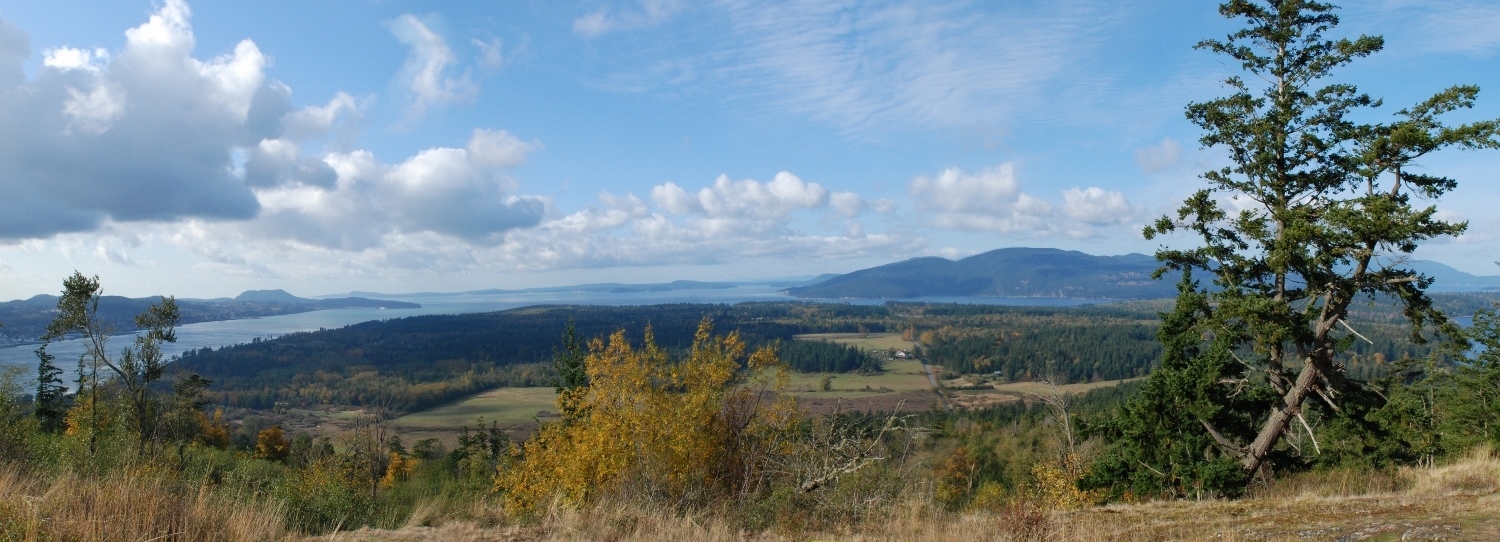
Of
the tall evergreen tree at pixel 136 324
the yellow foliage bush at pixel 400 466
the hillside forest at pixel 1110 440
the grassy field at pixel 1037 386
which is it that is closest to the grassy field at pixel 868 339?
the grassy field at pixel 1037 386

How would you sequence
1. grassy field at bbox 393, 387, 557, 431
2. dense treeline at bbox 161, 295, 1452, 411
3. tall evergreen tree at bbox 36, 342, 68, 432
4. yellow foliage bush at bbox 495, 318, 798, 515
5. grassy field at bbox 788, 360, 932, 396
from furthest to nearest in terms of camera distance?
dense treeline at bbox 161, 295, 1452, 411 → grassy field at bbox 788, 360, 932, 396 → grassy field at bbox 393, 387, 557, 431 → tall evergreen tree at bbox 36, 342, 68, 432 → yellow foliage bush at bbox 495, 318, 798, 515

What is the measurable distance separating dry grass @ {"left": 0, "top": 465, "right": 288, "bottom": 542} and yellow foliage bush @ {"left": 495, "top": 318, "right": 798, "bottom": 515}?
4.45m

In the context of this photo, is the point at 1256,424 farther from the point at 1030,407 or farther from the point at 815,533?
the point at 1030,407

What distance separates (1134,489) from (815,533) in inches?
457

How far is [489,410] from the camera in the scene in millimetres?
74250

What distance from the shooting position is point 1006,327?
15138cm

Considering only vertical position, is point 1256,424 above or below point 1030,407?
above

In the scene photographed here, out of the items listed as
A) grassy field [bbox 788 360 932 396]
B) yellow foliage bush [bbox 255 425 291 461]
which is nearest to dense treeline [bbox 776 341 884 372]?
grassy field [bbox 788 360 932 396]

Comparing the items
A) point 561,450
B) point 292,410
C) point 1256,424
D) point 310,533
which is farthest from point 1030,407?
point 292,410

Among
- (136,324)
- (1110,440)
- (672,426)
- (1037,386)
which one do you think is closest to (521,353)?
(1037,386)

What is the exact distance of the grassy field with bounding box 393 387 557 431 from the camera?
6712 centimetres

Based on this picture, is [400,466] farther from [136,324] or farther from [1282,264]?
[1282,264]

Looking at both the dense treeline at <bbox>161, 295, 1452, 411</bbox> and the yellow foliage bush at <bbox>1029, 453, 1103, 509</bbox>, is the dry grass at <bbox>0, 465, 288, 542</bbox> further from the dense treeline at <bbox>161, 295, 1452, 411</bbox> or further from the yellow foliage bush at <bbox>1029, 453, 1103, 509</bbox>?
the dense treeline at <bbox>161, 295, 1452, 411</bbox>

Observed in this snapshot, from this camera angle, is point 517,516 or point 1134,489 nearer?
point 517,516
